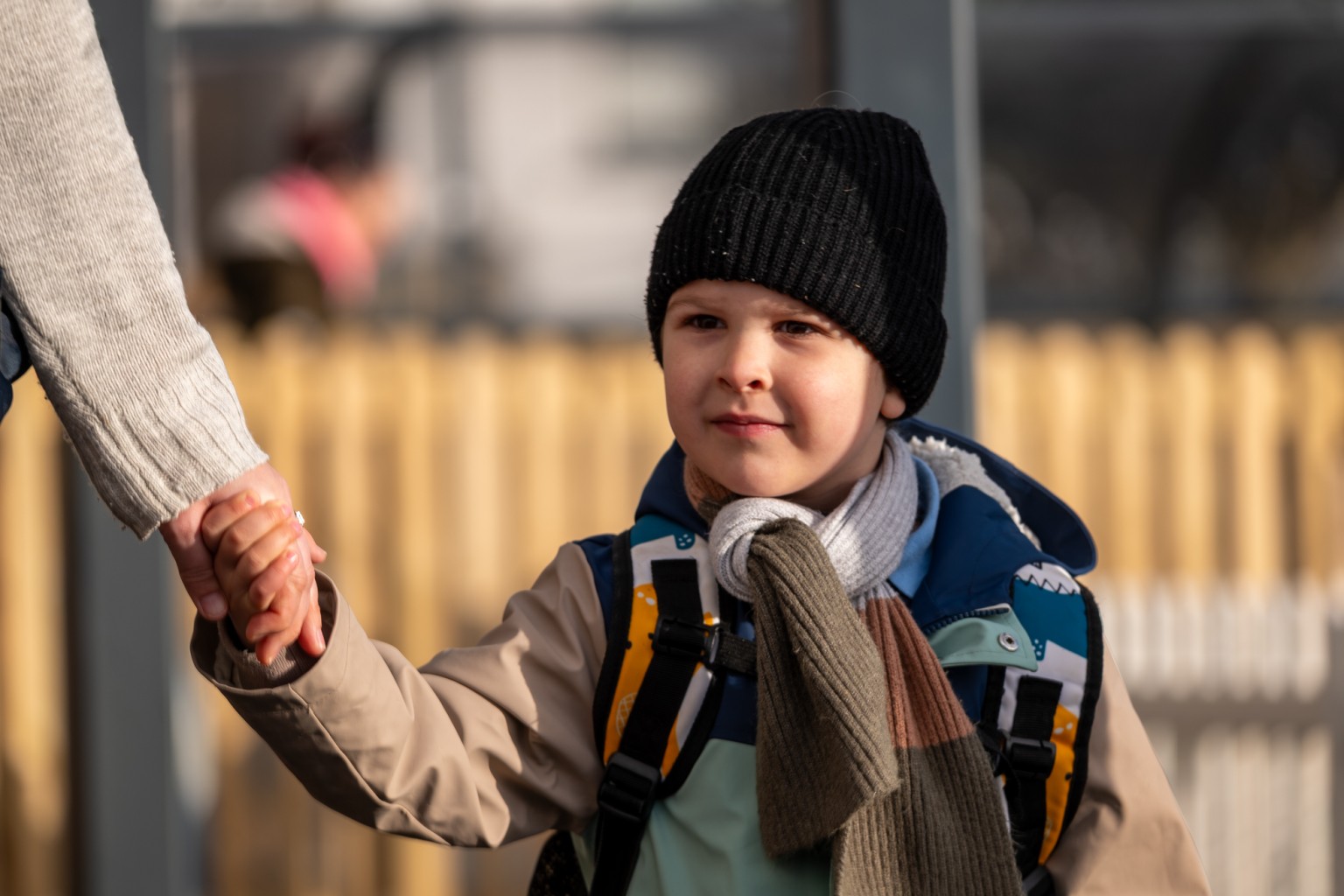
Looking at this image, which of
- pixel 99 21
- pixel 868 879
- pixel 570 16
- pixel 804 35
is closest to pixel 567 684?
pixel 868 879

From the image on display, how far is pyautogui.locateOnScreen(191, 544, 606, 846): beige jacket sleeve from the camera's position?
169 cm

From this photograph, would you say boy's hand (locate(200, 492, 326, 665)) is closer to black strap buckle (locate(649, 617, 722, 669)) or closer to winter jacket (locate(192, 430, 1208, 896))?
winter jacket (locate(192, 430, 1208, 896))

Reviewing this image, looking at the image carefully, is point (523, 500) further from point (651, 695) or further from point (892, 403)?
point (651, 695)

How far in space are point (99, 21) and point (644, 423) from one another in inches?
83.2

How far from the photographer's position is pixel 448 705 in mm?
1862

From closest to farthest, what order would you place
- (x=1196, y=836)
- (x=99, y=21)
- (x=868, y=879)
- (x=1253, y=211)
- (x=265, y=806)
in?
(x=868, y=879) < (x=99, y=21) < (x=1196, y=836) < (x=265, y=806) < (x=1253, y=211)

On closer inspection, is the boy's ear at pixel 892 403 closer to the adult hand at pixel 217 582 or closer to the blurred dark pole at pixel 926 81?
the adult hand at pixel 217 582

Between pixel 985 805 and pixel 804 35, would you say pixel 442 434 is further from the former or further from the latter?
pixel 985 805

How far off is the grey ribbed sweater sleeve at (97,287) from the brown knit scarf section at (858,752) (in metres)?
0.63

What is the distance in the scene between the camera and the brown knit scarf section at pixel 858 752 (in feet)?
5.68

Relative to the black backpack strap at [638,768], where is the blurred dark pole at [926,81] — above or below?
above

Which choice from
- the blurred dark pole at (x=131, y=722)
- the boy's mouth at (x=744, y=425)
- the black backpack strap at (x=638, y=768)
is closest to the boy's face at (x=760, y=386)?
the boy's mouth at (x=744, y=425)

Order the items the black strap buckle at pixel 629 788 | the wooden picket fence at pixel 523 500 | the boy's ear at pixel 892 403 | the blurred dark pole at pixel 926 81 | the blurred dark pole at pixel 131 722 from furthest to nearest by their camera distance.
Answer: the wooden picket fence at pixel 523 500
the blurred dark pole at pixel 131 722
the blurred dark pole at pixel 926 81
the boy's ear at pixel 892 403
the black strap buckle at pixel 629 788

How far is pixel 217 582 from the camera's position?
169 cm
